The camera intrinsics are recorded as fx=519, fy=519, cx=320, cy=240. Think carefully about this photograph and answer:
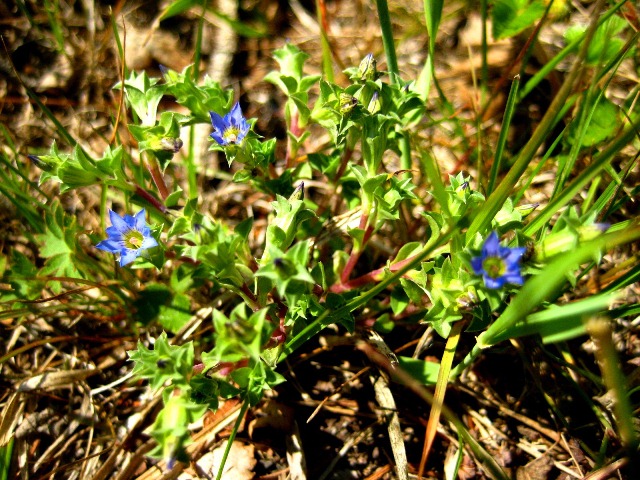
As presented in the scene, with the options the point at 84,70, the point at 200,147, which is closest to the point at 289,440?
the point at 200,147

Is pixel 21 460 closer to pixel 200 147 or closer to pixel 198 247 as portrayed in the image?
pixel 198 247

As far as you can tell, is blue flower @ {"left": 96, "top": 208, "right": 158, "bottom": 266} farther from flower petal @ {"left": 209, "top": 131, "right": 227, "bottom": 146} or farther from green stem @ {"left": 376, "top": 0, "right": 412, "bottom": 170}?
green stem @ {"left": 376, "top": 0, "right": 412, "bottom": 170}

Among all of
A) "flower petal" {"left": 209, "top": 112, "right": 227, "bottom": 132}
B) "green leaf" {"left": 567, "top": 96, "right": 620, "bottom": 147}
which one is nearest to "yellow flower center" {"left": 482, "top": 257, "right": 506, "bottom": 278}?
"flower petal" {"left": 209, "top": 112, "right": 227, "bottom": 132}

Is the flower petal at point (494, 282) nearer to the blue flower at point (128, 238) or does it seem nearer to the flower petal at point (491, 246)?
the flower petal at point (491, 246)

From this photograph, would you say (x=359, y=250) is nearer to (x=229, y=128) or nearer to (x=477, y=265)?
(x=477, y=265)

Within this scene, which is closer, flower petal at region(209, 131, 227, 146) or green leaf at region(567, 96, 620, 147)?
flower petal at region(209, 131, 227, 146)

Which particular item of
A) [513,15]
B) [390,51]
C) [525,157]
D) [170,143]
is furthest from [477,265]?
[513,15]

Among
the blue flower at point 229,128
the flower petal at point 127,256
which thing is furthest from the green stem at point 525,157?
the flower petal at point 127,256
